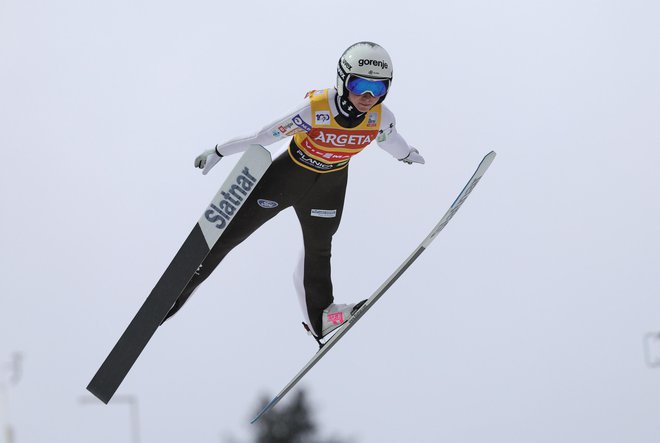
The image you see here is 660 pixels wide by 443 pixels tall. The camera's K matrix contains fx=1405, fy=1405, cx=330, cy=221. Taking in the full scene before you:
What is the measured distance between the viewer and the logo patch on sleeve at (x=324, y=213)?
10.6 meters

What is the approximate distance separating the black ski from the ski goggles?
2.59ft

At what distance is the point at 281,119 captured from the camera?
9.90 meters

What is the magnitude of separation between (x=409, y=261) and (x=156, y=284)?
1893 millimetres

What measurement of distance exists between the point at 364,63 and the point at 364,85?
15cm

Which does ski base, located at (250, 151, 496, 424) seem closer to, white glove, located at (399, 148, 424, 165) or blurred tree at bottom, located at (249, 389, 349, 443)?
white glove, located at (399, 148, 424, 165)

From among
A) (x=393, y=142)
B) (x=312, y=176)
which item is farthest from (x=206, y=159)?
(x=393, y=142)

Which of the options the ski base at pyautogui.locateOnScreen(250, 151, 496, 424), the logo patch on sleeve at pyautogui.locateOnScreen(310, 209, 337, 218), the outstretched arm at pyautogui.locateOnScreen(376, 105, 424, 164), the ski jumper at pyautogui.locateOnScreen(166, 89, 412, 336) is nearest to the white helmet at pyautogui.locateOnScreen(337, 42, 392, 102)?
the ski jumper at pyautogui.locateOnScreen(166, 89, 412, 336)

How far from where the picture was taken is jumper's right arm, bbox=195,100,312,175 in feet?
32.4

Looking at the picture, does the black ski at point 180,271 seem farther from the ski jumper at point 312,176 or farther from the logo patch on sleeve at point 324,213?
the logo patch on sleeve at point 324,213

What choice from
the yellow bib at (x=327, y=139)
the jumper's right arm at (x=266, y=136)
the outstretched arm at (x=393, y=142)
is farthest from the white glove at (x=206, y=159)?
the outstretched arm at (x=393, y=142)

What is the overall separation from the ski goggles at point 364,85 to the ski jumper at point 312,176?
23 cm

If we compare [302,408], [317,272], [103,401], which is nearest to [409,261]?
[317,272]

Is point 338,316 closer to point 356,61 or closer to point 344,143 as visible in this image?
point 344,143

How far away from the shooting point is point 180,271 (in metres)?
10.2
